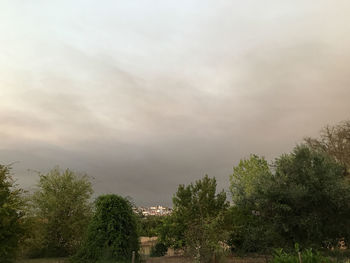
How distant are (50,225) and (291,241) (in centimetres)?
1857

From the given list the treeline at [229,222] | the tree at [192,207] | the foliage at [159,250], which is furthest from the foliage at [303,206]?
the foliage at [159,250]

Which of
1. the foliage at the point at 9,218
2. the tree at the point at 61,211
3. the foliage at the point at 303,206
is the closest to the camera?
the foliage at the point at 9,218

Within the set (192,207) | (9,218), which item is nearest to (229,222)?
(192,207)

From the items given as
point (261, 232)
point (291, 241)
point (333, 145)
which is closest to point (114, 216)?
point (261, 232)

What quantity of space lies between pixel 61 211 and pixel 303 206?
19038mm

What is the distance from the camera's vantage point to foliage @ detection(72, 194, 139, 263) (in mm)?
19188

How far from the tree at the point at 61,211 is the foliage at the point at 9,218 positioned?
10091 mm

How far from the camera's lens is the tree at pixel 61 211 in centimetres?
2839

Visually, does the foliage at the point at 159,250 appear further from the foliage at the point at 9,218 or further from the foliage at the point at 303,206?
the foliage at the point at 9,218

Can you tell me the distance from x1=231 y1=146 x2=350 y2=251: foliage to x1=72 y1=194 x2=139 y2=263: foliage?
292 inches

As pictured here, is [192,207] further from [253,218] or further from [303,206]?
[303,206]

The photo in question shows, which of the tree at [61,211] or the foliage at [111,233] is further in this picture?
the tree at [61,211]

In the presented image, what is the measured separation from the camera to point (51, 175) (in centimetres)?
3095

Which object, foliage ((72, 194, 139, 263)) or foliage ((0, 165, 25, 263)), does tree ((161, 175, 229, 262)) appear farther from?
foliage ((0, 165, 25, 263))
